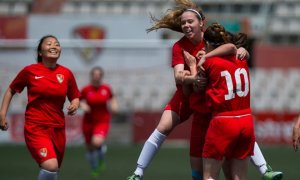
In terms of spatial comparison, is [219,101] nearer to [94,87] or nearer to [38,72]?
[38,72]

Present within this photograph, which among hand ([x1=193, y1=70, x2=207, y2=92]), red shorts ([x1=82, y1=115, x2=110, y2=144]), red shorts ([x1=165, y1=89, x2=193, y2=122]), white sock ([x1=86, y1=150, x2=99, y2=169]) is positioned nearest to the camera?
hand ([x1=193, y1=70, x2=207, y2=92])

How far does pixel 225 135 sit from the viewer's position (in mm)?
7445

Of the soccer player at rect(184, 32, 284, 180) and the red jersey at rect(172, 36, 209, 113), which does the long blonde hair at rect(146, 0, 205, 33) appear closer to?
the red jersey at rect(172, 36, 209, 113)

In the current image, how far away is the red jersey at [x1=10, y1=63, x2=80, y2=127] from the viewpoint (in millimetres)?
8672

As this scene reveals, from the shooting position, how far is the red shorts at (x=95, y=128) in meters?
14.1

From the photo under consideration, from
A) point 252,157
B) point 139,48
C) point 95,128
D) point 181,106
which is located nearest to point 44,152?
point 181,106

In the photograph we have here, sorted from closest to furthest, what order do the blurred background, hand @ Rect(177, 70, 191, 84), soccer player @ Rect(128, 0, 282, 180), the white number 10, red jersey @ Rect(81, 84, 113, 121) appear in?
the white number 10 → hand @ Rect(177, 70, 191, 84) → soccer player @ Rect(128, 0, 282, 180) → red jersey @ Rect(81, 84, 113, 121) → the blurred background

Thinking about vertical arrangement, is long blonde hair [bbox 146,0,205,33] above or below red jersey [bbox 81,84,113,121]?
above

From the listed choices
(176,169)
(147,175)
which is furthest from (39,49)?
(176,169)

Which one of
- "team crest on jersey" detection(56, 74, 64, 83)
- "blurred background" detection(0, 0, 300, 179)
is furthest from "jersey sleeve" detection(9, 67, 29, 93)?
"blurred background" detection(0, 0, 300, 179)

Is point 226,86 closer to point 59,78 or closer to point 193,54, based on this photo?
point 193,54

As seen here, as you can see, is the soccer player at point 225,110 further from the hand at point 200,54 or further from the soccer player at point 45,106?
the soccer player at point 45,106

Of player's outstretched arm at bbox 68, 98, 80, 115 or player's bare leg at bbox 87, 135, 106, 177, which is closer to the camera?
player's outstretched arm at bbox 68, 98, 80, 115

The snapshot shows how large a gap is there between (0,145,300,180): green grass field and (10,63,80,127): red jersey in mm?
3842
